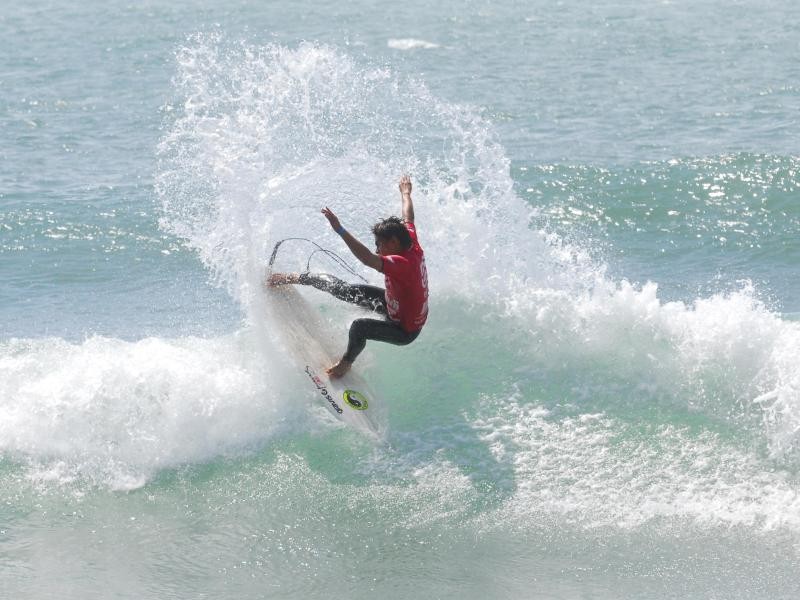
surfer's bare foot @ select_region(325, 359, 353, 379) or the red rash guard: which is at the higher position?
the red rash guard

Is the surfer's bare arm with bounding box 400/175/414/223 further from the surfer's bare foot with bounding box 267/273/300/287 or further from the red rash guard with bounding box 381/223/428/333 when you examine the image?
the surfer's bare foot with bounding box 267/273/300/287

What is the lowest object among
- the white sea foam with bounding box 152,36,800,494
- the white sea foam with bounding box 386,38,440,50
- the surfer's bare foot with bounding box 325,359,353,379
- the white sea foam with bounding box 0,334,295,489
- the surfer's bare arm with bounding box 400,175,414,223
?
the white sea foam with bounding box 0,334,295,489

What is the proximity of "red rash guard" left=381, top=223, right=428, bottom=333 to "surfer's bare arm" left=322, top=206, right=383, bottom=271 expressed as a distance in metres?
0.14

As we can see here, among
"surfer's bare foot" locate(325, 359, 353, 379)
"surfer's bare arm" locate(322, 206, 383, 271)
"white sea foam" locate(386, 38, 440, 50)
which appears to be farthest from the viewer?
"white sea foam" locate(386, 38, 440, 50)

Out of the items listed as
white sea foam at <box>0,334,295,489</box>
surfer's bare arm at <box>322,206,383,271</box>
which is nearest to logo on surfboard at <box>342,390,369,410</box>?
white sea foam at <box>0,334,295,489</box>

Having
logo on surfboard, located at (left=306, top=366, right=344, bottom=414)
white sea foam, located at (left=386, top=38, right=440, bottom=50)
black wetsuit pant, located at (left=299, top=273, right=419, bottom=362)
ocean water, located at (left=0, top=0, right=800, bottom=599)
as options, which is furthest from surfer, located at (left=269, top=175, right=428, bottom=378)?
white sea foam, located at (left=386, top=38, right=440, bottom=50)

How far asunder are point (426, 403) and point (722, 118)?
1185 cm

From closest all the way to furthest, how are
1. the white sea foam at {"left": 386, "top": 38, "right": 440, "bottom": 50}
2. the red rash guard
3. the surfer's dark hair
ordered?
the surfer's dark hair → the red rash guard → the white sea foam at {"left": 386, "top": 38, "right": 440, "bottom": 50}


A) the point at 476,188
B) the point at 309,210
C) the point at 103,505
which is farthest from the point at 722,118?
the point at 103,505

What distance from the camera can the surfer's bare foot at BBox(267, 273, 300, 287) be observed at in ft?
29.6

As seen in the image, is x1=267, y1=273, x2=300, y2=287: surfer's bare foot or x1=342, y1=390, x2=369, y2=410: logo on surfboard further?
x1=267, y1=273, x2=300, y2=287: surfer's bare foot

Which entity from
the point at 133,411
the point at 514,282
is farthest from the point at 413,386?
the point at 133,411

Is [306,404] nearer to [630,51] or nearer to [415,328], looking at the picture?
[415,328]

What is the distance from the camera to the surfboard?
8.58m
